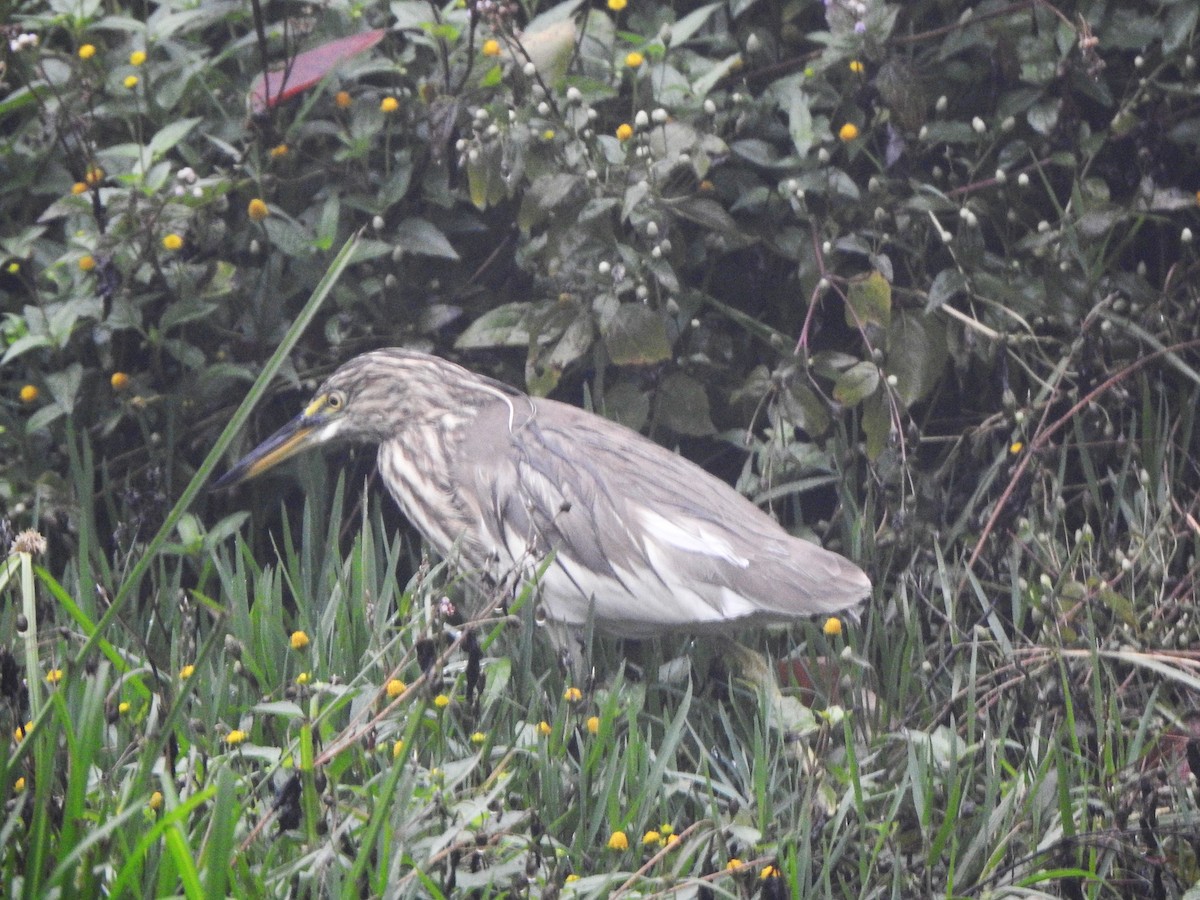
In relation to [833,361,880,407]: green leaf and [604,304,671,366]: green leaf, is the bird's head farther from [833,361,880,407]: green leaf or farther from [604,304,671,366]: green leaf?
[833,361,880,407]: green leaf

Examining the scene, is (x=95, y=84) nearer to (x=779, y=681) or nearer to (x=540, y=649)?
(x=540, y=649)

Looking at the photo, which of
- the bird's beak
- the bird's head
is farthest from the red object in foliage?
the bird's beak

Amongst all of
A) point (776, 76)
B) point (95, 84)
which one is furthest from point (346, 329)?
point (776, 76)

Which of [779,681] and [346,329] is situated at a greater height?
[346,329]

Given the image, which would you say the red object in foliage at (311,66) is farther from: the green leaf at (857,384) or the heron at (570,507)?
the green leaf at (857,384)

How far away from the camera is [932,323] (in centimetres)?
369

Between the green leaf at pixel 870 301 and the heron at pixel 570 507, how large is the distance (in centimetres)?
56

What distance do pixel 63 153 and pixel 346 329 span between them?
0.87 m

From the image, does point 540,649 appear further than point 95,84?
No

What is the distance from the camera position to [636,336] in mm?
3504

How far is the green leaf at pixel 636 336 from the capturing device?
350 centimetres

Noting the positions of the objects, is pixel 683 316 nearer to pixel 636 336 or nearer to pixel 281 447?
pixel 636 336

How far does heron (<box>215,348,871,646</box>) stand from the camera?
120 inches

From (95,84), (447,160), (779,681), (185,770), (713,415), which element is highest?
(95,84)
